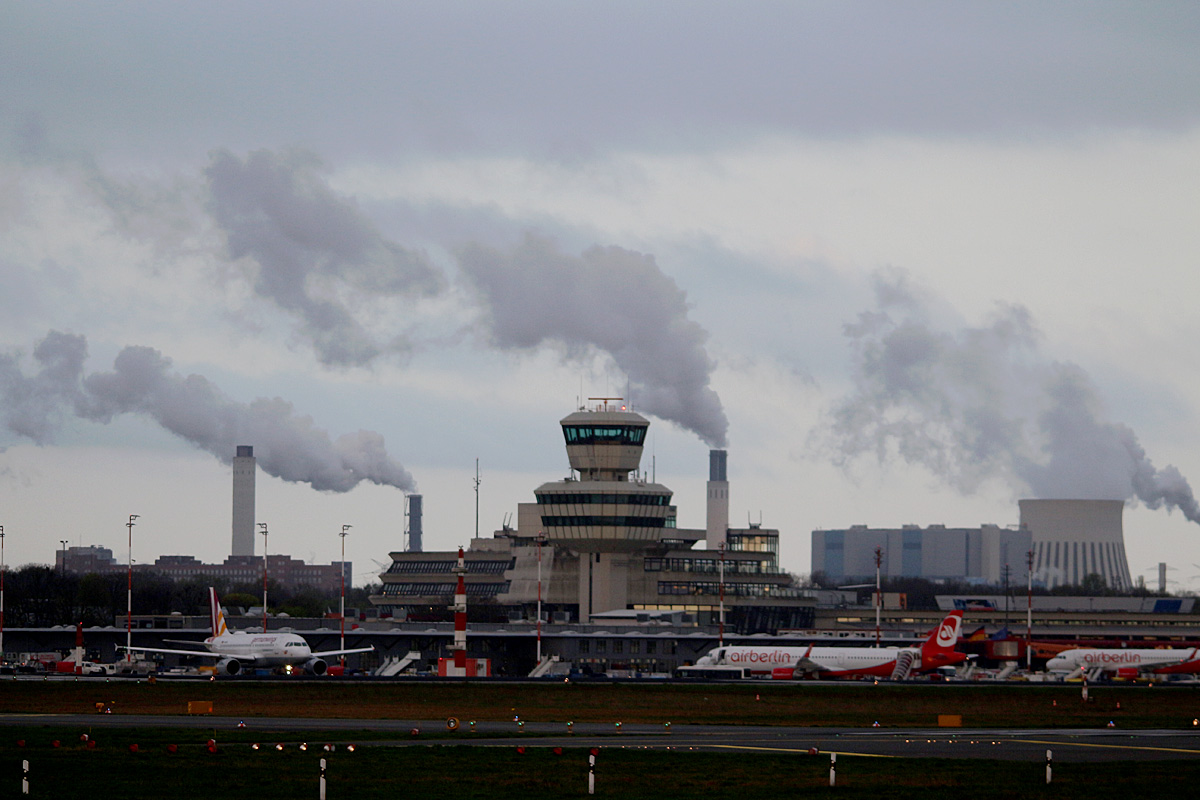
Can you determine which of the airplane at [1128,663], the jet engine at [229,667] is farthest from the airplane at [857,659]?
the jet engine at [229,667]

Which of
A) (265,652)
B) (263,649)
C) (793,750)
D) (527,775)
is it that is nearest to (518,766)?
(527,775)

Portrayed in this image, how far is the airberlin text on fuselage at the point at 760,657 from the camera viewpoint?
506ft

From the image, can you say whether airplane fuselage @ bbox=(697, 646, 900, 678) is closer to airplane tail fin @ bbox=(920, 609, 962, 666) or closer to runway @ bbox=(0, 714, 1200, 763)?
airplane tail fin @ bbox=(920, 609, 962, 666)

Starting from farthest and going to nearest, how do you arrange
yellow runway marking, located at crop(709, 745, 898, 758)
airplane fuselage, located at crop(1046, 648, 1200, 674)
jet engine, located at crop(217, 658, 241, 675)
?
1. airplane fuselage, located at crop(1046, 648, 1200, 674)
2. jet engine, located at crop(217, 658, 241, 675)
3. yellow runway marking, located at crop(709, 745, 898, 758)

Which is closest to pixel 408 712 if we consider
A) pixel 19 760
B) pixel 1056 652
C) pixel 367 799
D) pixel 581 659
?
pixel 19 760

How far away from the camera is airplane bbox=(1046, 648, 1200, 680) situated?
530ft

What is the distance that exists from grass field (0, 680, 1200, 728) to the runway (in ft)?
20.3

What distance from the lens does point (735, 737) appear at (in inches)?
2781

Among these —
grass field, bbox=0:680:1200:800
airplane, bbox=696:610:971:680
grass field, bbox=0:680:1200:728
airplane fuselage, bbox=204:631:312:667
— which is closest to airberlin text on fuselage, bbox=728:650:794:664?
airplane, bbox=696:610:971:680

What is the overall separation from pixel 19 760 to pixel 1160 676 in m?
134

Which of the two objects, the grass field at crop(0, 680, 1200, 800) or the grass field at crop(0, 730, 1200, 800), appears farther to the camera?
the grass field at crop(0, 680, 1200, 800)

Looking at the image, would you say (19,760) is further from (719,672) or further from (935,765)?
(719,672)

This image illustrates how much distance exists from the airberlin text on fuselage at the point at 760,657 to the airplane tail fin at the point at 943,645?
13.4 metres

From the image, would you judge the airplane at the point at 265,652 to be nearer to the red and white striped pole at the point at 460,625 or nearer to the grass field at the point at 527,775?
the red and white striped pole at the point at 460,625
